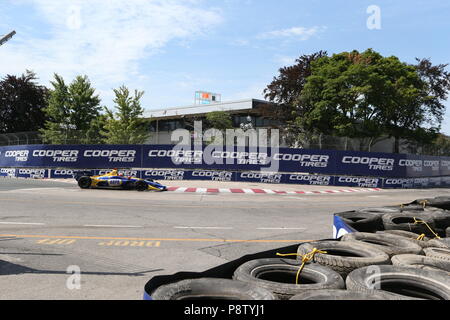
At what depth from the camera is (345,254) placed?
4.71 meters

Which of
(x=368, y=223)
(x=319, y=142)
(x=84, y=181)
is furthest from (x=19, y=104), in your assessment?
(x=368, y=223)

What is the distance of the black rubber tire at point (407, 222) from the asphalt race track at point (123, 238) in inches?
81.3

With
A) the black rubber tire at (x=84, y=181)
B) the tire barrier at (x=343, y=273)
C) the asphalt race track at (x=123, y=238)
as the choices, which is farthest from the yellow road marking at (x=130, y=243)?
the black rubber tire at (x=84, y=181)

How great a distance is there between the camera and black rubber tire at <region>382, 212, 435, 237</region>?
20.6 feet

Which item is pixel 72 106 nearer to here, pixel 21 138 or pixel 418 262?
pixel 21 138

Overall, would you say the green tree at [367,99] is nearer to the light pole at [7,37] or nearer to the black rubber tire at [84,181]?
the black rubber tire at [84,181]

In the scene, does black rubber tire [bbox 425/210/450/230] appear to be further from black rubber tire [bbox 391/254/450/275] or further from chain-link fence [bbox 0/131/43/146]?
chain-link fence [bbox 0/131/43/146]

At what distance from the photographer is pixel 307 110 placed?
119 ft

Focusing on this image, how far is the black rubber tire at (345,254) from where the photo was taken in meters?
3.96

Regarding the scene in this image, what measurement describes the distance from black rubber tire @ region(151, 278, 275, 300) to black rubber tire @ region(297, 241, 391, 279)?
1.38 meters

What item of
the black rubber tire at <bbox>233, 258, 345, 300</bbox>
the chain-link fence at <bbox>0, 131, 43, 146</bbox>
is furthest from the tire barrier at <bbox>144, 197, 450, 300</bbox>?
the chain-link fence at <bbox>0, 131, 43, 146</bbox>

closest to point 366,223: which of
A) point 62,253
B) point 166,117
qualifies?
point 62,253

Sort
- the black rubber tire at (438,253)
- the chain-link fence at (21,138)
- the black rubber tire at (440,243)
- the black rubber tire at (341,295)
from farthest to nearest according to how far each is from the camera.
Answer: the chain-link fence at (21,138) < the black rubber tire at (440,243) < the black rubber tire at (438,253) < the black rubber tire at (341,295)
